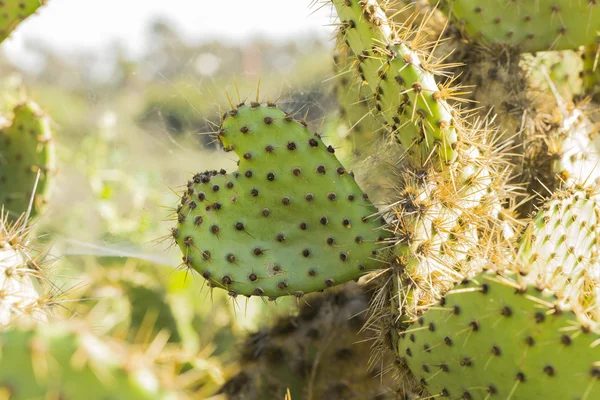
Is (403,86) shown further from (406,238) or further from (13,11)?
(13,11)

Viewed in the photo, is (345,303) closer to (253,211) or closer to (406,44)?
(253,211)

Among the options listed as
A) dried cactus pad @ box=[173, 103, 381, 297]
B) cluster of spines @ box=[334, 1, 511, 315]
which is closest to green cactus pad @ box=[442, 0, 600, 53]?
cluster of spines @ box=[334, 1, 511, 315]

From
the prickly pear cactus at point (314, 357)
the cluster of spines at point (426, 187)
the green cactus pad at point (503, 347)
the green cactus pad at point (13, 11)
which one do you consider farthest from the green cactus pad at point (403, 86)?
the green cactus pad at point (13, 11)

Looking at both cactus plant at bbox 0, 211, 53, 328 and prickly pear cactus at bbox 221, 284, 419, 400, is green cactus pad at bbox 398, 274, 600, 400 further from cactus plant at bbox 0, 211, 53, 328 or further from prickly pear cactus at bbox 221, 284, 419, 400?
cactus plant at bbox 0, 211, 53, 328

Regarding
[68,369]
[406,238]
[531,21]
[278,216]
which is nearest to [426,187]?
[406,238]

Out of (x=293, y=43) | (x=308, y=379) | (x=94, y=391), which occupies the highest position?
(x=94, y=391)

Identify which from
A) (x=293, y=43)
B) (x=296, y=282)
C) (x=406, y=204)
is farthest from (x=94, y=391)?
(x=293, y=43)

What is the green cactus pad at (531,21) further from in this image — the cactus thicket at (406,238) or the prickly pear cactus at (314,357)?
the prickly pear cactus at (314,357)
